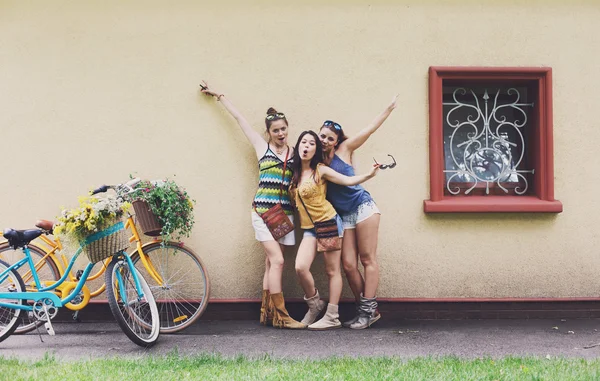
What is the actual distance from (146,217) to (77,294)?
0.94 m

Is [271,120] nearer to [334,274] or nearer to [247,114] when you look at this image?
[247,114]

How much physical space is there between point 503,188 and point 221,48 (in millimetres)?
3382

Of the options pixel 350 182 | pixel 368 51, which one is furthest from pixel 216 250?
pixel 368 51

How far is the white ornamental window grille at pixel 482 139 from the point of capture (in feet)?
20.9

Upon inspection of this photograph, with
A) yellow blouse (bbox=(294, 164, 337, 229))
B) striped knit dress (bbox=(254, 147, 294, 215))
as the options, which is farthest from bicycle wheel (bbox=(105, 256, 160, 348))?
yellow blouse (bbox=(294, 164, 337, 229))

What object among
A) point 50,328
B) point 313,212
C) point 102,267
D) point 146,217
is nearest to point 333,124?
point 313,212

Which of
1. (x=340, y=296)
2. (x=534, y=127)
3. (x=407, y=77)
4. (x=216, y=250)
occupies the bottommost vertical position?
(x=340, y=296)

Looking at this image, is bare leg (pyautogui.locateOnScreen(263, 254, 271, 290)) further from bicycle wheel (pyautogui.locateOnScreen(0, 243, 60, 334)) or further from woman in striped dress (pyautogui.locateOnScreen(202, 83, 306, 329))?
bicycle wheel (pyautogui.locateOnScreen(0, 243, 60, 334))

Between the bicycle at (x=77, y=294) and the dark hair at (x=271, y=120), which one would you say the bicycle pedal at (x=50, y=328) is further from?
the dark hair at (x=271, y=120)

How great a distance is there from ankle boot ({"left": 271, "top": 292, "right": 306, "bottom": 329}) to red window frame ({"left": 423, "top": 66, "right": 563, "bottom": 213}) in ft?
5.82

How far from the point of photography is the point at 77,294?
17.8 ft

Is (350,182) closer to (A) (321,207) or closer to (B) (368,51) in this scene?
(A) (321,207)

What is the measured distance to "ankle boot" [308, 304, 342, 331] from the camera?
5.75m

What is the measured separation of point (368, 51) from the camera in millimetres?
6242
